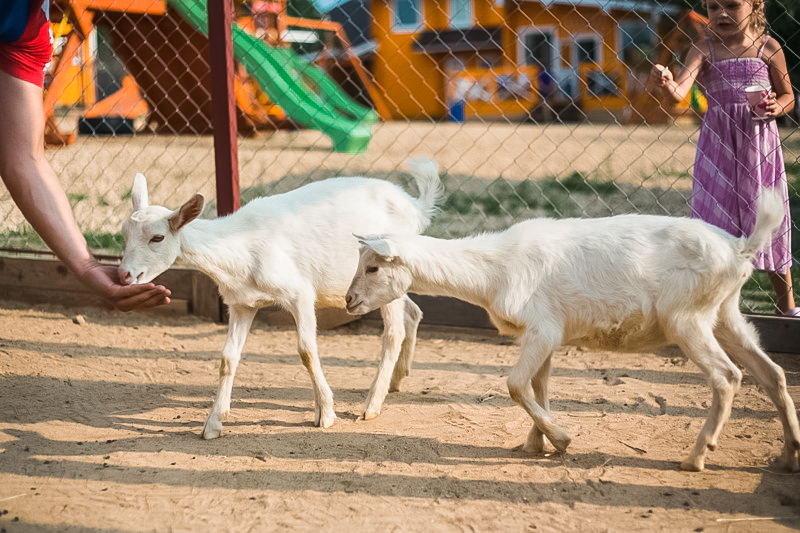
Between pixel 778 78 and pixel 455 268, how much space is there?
2.27m

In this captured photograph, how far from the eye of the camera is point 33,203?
261 cm

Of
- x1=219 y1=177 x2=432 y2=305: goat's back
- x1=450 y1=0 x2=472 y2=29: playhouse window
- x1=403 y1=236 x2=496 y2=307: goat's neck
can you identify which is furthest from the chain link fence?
x1=450 y1=0 x2=472 y2=29: playhouse window

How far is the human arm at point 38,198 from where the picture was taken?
258 cm

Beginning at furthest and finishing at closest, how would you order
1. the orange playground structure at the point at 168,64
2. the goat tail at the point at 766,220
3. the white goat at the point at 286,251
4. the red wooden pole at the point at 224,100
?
the orange playground structure at the point at 168,64
the red wooden pole at the point at 224,100
the white goat at the point at 286,251
the goat tail at the point at 766,220

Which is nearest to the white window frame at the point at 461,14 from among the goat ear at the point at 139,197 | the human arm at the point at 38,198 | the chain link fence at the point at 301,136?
the chain link fence at the point at 301,136

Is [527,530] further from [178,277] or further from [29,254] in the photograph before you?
[29,254]

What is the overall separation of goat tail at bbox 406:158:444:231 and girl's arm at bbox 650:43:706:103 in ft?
3.82

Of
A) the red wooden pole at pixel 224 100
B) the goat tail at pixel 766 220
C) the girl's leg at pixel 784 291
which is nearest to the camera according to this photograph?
the goat tail at pixel 766 220

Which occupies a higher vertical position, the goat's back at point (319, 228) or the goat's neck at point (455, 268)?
the goat's neck at point (455, 268)

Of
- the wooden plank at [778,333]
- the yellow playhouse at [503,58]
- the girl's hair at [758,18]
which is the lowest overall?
the yellow playhouse at [503,58]

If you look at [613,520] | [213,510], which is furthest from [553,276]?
[213,510]

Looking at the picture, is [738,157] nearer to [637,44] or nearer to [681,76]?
[681,76]

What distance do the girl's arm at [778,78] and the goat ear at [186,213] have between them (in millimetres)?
2881

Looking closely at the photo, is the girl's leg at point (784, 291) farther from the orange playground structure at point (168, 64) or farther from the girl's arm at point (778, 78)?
the orange playground structure at point (168, 64)
